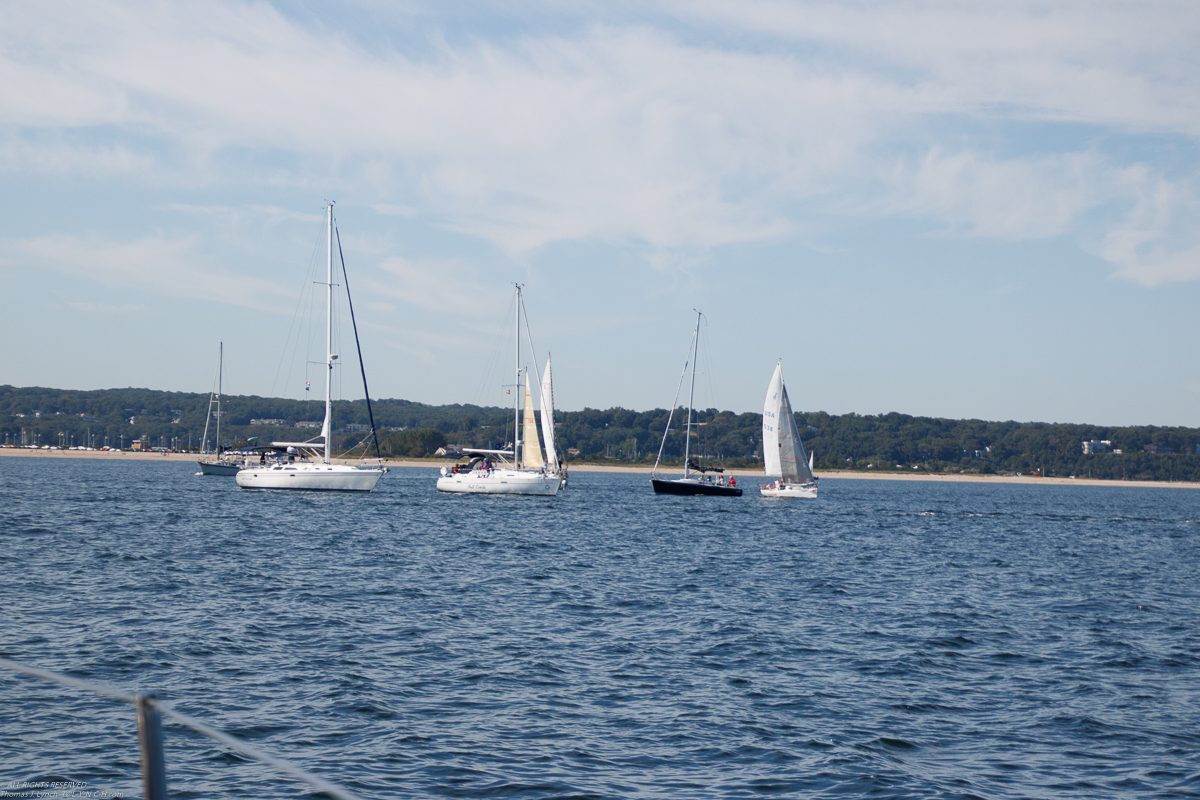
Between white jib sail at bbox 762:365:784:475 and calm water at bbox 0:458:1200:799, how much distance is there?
43626mm

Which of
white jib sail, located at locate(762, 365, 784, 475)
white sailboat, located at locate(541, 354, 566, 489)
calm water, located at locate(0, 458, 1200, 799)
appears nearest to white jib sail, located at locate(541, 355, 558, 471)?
white sailboat, located at locate(541, 354, 566, 489)

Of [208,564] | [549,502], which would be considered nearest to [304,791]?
[208,564]

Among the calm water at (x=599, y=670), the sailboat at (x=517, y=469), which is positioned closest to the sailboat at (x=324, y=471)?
the sailboat at (x=517, y=469)

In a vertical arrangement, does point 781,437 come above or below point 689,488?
above

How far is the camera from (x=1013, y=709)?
48.7ft

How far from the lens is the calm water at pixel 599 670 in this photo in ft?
38.1

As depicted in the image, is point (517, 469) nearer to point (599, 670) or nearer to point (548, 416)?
point (548, 416)

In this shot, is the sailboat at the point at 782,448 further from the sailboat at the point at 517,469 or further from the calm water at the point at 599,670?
the calm water at the point at 599,670

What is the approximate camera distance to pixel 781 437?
8019 cm

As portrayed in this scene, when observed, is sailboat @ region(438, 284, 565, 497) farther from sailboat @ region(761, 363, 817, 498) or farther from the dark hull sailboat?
sailboat @ region(761, 363, 817, 498)

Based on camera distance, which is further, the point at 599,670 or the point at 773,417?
the point at 773,417

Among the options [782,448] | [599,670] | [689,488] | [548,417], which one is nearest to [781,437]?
[782,448]

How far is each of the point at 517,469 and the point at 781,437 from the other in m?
22.6

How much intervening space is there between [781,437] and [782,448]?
3.60 feet
